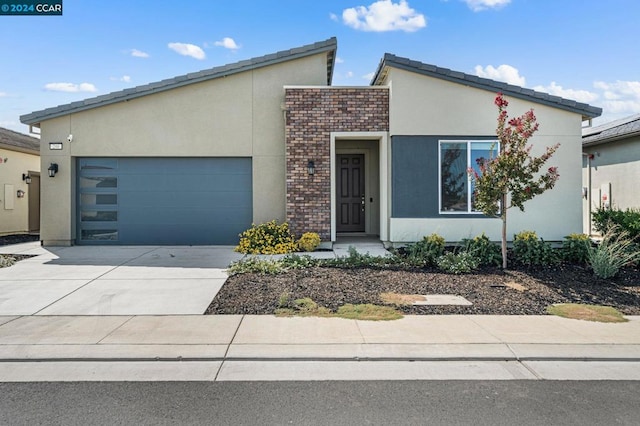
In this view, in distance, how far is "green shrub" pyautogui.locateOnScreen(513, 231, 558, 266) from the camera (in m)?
9.66

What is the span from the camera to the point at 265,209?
489 inches

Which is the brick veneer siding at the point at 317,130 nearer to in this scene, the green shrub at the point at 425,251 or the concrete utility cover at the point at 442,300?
the green shrub at the point at 425,251

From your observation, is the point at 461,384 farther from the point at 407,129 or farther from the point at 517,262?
the point at 407,129

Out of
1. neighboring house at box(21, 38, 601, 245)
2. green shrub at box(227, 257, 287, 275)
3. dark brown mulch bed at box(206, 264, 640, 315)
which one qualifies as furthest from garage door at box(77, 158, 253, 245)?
dark brown mulch bed at box(206, 264, 640, 315)

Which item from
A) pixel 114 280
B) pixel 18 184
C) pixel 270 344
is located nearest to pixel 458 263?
pixel 270 344

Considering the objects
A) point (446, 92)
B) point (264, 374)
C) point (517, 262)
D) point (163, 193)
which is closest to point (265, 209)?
point (163, 193)

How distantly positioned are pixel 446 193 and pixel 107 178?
9265 millimetres

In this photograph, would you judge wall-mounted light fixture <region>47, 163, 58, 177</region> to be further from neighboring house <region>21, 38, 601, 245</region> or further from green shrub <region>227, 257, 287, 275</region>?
green shrub <region>227, 257, 287, 275</region>

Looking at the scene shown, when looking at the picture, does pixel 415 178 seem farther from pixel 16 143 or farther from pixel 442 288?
pixel 16 143

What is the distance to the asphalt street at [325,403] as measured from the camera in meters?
3.57

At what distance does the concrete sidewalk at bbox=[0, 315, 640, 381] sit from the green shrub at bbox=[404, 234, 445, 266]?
3.49m

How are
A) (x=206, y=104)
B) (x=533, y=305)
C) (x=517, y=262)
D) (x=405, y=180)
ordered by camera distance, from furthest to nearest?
1. (x=206, y=104)
2. (x=405, y=180)
3. (x=517, y=262)
4. (x=533, y=305)

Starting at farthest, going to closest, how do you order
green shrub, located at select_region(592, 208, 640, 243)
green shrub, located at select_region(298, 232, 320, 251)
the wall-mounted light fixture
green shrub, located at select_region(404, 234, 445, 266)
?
the wall-mounted light fixture < green shrub, located at select_region(298, 232, 320, 251) < green shrub, located at select_region(592, 208, 640, 243) < green shrub, located at select_region(404, 234, 445, 266)

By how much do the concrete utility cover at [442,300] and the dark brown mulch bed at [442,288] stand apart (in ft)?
0.53
